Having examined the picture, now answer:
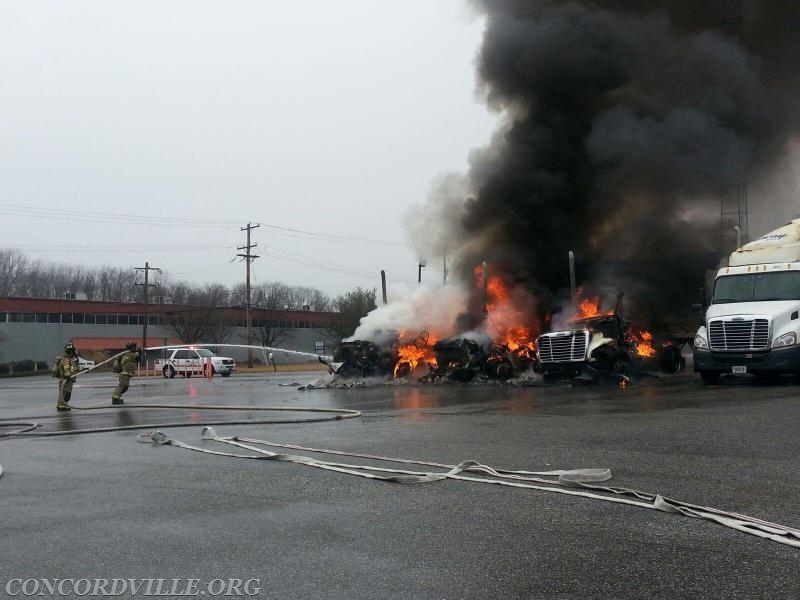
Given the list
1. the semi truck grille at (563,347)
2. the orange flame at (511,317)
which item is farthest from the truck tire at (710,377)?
the orange flame at (511,317)

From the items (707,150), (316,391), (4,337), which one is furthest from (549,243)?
(4,337)

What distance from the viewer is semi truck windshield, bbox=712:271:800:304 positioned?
16234 mm

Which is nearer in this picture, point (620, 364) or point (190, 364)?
point (620, 364)

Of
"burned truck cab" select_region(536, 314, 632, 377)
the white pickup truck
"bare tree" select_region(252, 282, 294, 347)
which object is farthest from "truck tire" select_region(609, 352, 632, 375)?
"bare tree" select_region(252, 282, 294, 347)

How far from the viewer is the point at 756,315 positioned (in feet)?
51.3

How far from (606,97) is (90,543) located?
25.2 m

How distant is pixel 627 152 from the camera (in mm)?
24031

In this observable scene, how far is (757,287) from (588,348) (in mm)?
4134

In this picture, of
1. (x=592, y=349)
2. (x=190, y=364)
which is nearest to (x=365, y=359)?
(x=592, y=349)

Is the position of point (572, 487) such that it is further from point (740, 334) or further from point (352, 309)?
point (352, 309)

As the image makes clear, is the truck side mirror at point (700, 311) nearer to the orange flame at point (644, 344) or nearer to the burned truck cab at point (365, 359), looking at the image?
the orange flame at point (644, 344)

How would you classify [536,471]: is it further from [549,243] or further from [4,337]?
[4,337]

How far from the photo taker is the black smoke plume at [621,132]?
2411 centimetres

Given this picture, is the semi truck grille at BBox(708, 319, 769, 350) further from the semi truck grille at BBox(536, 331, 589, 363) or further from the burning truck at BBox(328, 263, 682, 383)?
the semi truck grille at BBox(536, 331, 589, 363)
